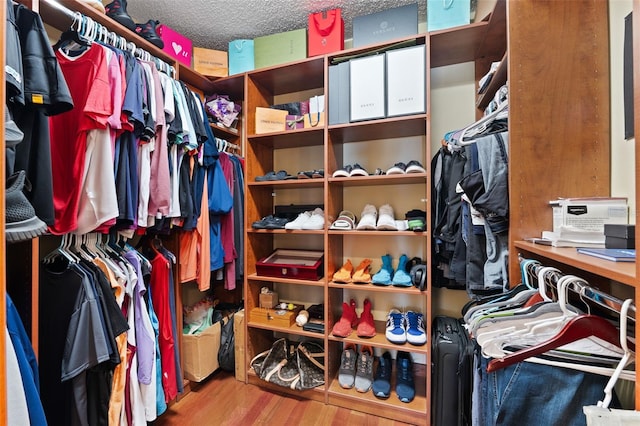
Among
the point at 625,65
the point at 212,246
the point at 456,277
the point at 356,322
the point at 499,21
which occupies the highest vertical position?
the point at 499,21

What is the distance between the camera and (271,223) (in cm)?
183

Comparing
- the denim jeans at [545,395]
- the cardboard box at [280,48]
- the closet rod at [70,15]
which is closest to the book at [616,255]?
the denim jeans at [545,395]

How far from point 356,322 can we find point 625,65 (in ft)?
5.42

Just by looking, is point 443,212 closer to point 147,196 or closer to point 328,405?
point 328,405

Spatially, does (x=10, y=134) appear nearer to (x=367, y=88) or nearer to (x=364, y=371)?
(x=367, y=88)

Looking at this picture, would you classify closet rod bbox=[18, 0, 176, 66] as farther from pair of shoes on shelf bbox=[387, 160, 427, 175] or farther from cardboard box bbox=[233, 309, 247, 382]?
cardboard box bbox=[233, 309, 247, 382]

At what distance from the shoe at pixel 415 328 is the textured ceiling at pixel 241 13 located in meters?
1.97

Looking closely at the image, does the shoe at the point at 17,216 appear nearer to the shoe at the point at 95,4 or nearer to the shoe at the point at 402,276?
the shoe at the point at 95,4

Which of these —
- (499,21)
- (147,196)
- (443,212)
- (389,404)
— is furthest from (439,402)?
(499,21)

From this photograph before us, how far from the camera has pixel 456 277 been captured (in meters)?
1.38

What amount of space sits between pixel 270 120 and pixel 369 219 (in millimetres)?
960

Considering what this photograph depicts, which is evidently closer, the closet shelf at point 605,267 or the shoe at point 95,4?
the closet shelf at point 605,267

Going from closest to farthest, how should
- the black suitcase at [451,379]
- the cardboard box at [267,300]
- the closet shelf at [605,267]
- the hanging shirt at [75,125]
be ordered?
the closet shelf at [605,267] → the hanging shirt at [75,125] → the black suitcase at [451,379] → the cardboard box at [267,300]

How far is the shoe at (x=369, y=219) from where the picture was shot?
1.60m
